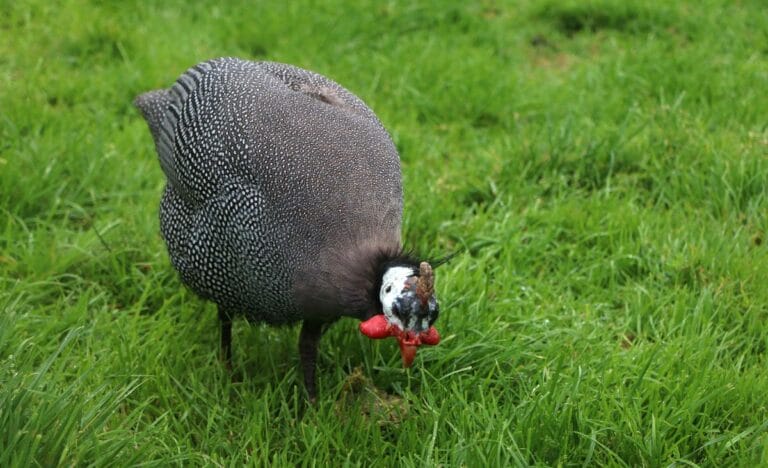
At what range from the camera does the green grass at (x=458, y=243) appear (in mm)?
2639

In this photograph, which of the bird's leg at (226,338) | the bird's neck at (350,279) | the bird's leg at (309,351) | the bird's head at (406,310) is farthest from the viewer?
the bird's leg at (226,338)

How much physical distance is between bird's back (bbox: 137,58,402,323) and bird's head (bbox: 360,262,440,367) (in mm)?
179

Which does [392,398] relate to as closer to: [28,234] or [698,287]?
[698,287]

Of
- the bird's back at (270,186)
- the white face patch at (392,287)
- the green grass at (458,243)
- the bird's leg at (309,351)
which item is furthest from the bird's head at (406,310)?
the bird's leg at (309,351)

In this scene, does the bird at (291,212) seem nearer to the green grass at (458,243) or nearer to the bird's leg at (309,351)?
Answer: the bird's leg at (309,351)

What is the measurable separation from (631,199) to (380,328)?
1.97 m

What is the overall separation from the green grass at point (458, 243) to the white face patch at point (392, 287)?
0.42 meters

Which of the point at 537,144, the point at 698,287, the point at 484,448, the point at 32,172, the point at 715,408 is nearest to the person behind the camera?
the point at 484,448

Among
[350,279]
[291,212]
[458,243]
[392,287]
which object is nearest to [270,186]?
[291,212]

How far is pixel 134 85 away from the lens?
4.75 meters

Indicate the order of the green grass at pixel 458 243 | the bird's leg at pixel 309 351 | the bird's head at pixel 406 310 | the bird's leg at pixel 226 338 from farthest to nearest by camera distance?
1. the bird's leg at pixel 226 338
2. the bird's leg at pixel 309 351
3. the green grass at pixel 458 243
4. the bird's head at pixel 406 310

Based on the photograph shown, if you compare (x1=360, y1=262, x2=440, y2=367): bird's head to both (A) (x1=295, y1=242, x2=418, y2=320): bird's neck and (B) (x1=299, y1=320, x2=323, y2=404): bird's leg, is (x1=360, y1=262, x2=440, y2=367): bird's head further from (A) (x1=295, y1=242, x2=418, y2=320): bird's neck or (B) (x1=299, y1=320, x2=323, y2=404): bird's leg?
(B) (x1=299, y1=320, x2=323, y2=404): bird's leg

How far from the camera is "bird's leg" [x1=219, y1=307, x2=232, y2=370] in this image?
305 cm

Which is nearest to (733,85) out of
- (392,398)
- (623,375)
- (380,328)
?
(623,375)
